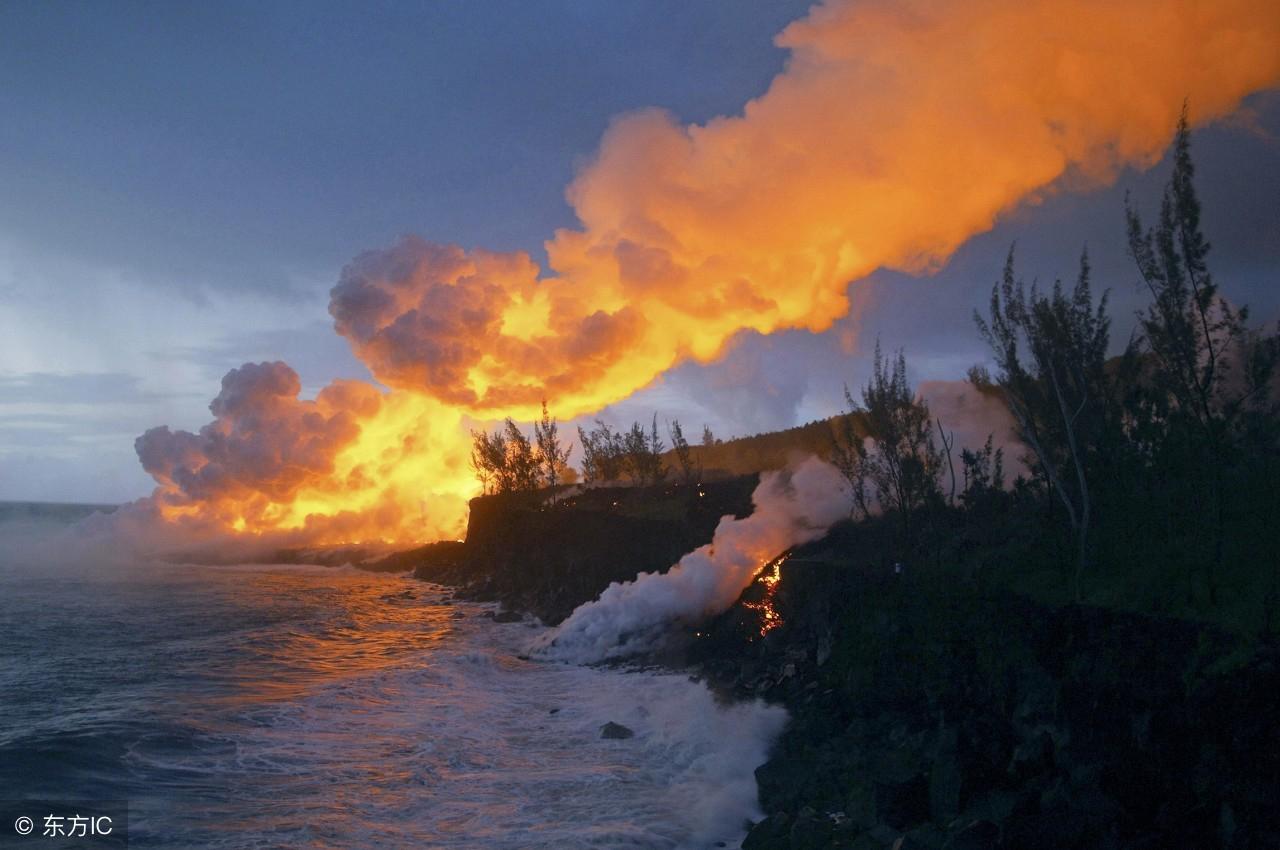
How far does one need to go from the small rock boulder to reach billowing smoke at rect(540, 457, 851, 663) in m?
10.8

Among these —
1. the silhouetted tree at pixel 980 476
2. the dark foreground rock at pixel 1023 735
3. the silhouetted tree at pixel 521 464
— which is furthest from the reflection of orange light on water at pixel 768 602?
the silhouetted tree at pixel 521 464

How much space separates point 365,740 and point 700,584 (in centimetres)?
1654

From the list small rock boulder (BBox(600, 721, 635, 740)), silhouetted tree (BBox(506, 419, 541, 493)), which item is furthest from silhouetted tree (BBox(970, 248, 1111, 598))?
silhouetted tree (BBox(506, 419, 541, 493))

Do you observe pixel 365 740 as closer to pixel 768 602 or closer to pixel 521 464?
pixel 768 602

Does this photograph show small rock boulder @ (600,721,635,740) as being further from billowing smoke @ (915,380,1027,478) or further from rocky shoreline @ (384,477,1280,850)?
Result: billowing smoke @ (915,380,1027,478)

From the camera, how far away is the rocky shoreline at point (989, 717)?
39.2ft

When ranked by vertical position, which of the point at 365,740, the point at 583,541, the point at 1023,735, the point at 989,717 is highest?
the point at 583,541

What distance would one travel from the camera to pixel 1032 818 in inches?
463

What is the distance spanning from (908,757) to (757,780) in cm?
335

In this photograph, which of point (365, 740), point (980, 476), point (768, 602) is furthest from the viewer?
point (980, 476)

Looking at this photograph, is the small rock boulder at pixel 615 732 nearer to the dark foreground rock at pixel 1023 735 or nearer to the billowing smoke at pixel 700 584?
the dark foreground rock at pixel 1023 735

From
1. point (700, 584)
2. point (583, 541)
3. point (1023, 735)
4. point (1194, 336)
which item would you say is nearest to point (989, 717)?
point (1023, 735)

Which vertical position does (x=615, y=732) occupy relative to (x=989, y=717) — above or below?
below

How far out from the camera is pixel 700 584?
34.6m
